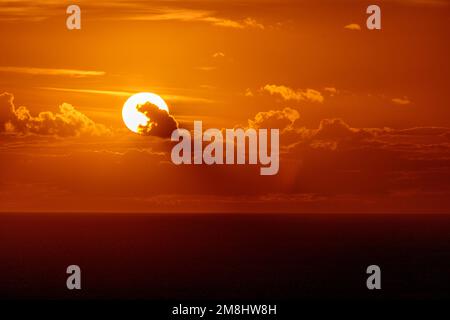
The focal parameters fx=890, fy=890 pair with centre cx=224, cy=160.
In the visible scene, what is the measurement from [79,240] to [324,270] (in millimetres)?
40258

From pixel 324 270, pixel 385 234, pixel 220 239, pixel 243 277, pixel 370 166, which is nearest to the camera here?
pixel 243 277

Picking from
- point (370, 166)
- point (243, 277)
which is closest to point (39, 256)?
point (243, 277)

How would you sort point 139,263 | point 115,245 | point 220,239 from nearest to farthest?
point 139,263, point 115,245, point 220,239

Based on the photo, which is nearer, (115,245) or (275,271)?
(275,271)

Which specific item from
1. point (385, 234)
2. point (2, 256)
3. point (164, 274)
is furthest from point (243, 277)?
point (385, 234)

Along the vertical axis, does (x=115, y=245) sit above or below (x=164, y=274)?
above

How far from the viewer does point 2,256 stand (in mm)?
Result: 79812

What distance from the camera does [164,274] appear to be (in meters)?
58.9

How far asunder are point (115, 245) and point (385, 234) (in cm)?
3968
